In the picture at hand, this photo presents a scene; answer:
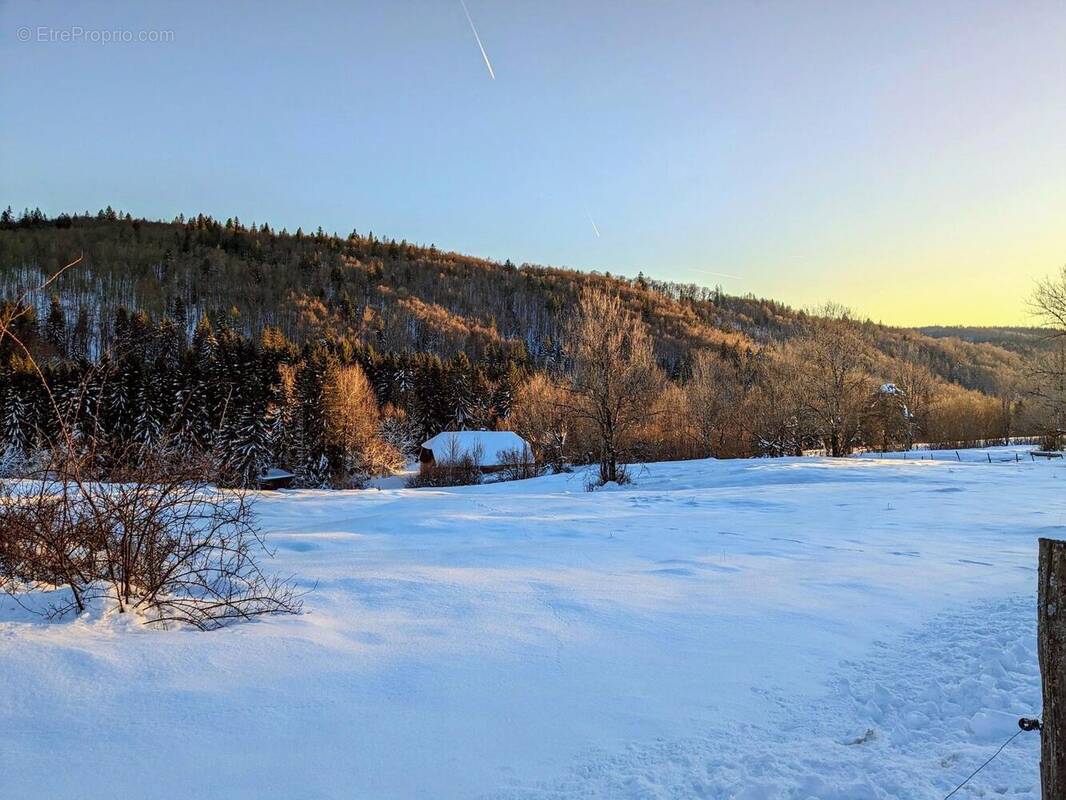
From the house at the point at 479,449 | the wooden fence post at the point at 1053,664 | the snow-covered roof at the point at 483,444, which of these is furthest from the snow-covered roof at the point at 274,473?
the wooden fence post at the point at 1053,664

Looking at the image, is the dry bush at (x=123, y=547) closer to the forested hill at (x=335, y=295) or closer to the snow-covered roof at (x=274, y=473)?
the snow-covered roof at (x=274, y=473)

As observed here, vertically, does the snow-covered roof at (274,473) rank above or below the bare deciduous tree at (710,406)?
below

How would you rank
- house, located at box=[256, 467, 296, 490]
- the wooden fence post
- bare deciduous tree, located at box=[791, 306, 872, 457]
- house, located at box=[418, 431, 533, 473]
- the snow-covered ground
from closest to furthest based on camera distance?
the wooden fence post → the snow-covered ground → bare deciduous tree, located at box=[791, 306, 872, 457] → house, located at box=[256, 467, 296, 490] → house, located at box=[418, 431, 533, 473]

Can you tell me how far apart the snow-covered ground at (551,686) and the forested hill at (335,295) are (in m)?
91.0

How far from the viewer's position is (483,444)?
50.6 meters

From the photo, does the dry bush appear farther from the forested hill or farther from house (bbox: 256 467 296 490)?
the forested hill

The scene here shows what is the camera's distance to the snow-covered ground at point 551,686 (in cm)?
279

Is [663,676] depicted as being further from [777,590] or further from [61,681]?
[61,681]

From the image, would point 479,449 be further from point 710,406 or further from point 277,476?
point 710,406

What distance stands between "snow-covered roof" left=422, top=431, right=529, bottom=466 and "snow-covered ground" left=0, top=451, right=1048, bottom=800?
40.9 metres

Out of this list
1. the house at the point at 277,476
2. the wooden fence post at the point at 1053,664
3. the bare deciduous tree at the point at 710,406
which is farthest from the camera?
the house at the point at 277,476

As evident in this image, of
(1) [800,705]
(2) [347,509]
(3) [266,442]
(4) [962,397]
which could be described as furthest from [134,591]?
(4) [962,397]

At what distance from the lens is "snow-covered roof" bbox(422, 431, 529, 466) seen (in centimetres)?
4869

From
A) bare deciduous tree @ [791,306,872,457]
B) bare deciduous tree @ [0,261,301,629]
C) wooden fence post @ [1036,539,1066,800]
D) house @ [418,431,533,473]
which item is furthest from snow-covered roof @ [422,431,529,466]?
wooden fence post @ [1036,539,1066,800]
